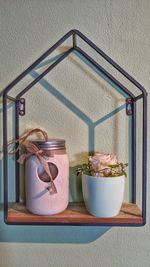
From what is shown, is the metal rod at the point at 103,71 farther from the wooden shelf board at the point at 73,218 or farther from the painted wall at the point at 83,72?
the wooden shelf board at the point at 73,218

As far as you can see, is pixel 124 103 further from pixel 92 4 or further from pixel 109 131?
pixel 92 4

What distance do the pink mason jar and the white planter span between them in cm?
4

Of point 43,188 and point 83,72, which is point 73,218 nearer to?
point 43,188

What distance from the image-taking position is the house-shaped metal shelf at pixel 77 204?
0.37 meters

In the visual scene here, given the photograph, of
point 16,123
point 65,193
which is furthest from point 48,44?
point 65,193

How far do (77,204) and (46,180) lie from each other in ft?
0.29

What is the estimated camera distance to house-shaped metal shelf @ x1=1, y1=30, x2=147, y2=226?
0.37 meters

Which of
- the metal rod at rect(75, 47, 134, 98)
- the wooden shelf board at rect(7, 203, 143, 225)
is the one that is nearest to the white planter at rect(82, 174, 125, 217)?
the wooden shelf board at rect(7, 203, 143, 225)

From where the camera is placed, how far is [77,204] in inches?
17.4

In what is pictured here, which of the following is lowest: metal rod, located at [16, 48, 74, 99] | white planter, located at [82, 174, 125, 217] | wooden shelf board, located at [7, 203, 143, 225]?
wooden shelf board, located at [7, 203, 143, 225]

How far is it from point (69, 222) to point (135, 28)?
34 cm

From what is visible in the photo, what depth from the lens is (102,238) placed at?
1.49 feet

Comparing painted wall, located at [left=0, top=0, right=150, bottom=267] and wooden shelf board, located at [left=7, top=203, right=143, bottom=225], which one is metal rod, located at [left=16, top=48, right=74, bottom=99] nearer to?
painted wall, located at [left=0, top=0, right=150, bottom=267]

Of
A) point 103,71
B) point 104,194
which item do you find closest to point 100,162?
point 104,194
